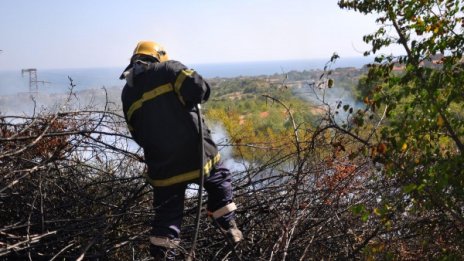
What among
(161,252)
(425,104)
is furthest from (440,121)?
(161,252)

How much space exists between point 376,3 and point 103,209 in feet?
9.58

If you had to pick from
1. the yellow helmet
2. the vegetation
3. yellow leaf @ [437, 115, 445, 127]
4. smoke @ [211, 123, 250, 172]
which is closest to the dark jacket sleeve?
the yellow helmet

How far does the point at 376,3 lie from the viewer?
8.73 feet

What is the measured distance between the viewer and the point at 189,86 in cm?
307

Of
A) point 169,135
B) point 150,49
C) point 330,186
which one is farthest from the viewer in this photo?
Answer: point 330,186

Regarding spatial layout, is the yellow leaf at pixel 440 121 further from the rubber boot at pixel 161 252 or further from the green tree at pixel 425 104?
the rubber boot at pixel 161 252

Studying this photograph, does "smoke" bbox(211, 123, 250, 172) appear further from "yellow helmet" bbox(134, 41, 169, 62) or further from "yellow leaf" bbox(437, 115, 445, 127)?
"yellow leaf" bbox(437, 115, 445, 127)

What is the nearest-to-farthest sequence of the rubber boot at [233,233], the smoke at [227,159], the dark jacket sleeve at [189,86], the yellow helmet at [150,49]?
the dark jacket sleeve at [189,86]
the rubber boot at [233,233]
the yellow helmet at [150,49]
the smoke at [227,159]

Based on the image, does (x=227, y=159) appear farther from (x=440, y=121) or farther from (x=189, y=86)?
(x=440, y=121)

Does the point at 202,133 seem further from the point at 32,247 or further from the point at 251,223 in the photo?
the point at 32,247

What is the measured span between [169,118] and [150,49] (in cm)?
60

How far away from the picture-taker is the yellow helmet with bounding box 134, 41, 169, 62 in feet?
11.1

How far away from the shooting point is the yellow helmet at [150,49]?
133 inches

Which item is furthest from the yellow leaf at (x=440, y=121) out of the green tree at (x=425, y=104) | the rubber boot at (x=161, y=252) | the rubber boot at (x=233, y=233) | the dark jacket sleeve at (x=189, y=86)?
the rubber boot at (x=161, y=252)
